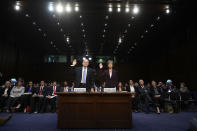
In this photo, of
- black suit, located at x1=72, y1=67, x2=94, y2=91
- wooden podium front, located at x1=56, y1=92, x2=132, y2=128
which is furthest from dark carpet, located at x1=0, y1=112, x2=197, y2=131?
black suit, located at x1=72, y1=67, x2=94, y2=91

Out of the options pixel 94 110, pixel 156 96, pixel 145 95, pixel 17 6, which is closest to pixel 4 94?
pixel 17 6

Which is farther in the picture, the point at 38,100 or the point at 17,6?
the point at 17,6

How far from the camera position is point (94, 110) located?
338cm

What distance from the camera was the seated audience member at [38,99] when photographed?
584 cm

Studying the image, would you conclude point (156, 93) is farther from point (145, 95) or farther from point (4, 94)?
point (4, 94)

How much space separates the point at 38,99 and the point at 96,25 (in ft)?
20.0

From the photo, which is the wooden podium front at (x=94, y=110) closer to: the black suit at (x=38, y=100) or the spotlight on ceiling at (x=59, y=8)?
the black suit at (x=38, y=100)

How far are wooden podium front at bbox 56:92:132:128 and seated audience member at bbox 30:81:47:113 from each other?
285 centimetres

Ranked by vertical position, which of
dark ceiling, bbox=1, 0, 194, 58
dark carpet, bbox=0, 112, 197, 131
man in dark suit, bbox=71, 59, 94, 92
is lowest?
dark carpet, bbox=0, 112, 197, 131

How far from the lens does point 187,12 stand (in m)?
8.34

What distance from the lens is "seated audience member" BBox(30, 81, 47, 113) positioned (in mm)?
5844

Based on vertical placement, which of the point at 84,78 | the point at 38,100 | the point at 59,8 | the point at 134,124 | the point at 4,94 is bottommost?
the point at 134,124

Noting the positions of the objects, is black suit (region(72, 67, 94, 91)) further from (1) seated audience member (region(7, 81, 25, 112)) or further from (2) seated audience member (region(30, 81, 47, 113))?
(1) seated audience member (region(7, 81, 25, 112))

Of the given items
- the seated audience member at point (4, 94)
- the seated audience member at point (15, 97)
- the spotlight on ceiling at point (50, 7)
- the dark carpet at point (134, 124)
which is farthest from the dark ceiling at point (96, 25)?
the dark carpet at point (134, 124)
